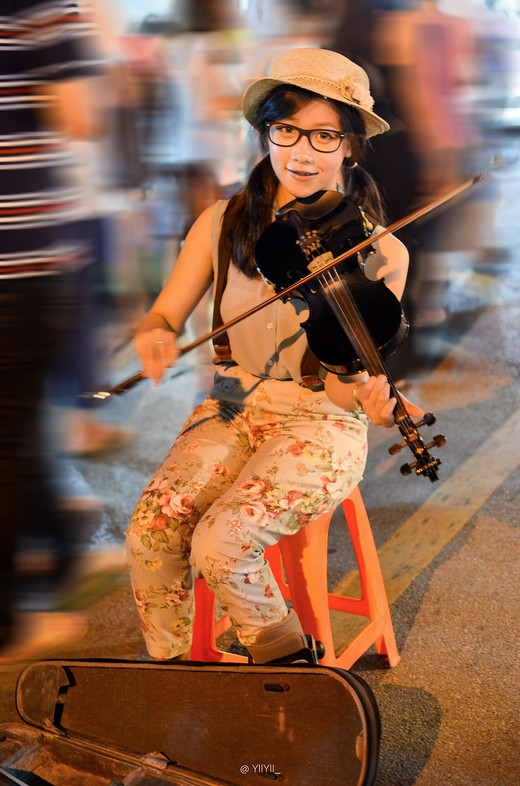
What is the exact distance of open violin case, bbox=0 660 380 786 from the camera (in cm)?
142

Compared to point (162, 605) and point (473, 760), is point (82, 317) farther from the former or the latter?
point (473, 760)

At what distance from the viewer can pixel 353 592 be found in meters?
2.26

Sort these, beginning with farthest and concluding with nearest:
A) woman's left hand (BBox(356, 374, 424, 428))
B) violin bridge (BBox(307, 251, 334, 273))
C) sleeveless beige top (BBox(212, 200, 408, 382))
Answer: sleeveless beige top (BBox(212, 200, 408, 382))
violin bridge (BBox(307, 251, 334, 273))
woman's left hand (BBox(356, 374, 424, 428))

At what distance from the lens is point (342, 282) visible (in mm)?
1636

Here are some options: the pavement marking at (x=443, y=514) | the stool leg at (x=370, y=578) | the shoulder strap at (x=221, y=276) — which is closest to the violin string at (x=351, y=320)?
the shoulder strap at (x=221, y=276)

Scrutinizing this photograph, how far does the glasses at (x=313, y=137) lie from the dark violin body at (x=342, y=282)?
4.0 inches

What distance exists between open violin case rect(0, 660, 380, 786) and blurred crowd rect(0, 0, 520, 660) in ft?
2.63

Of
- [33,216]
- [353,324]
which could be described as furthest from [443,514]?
[33,216]

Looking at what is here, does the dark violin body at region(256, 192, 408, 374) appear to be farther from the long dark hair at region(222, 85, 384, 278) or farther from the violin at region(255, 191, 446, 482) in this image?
the long dark hair at region(222, 85, 384, 278)

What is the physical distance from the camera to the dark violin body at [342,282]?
64.7 inches

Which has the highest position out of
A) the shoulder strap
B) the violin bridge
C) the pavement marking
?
the violin bridge

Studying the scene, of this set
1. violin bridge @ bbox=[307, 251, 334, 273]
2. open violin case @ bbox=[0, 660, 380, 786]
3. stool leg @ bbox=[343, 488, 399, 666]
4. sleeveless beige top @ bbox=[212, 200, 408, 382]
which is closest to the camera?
open violin case @ bbox=[0, 660, 380, 786]

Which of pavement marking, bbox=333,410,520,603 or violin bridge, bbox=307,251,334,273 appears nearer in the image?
violin bridge, bbox=307,251,334,273

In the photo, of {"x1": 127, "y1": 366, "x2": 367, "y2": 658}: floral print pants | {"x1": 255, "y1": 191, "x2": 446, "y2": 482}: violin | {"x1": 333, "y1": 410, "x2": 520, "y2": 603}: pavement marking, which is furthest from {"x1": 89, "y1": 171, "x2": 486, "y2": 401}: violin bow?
{"x1": 333, "y1": 410, "x2": 520, "y2": 603}: pavement marking
